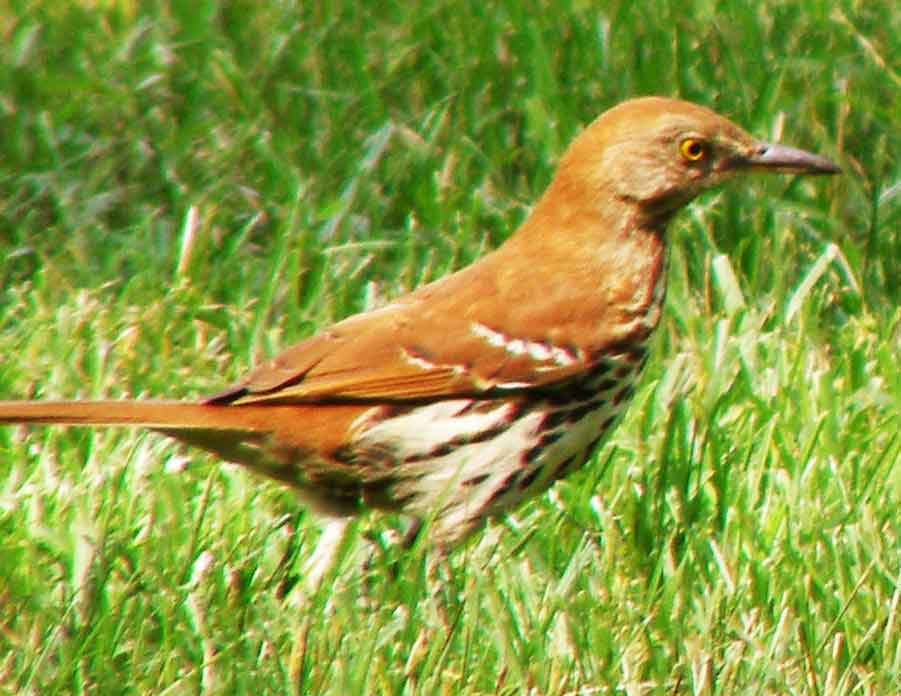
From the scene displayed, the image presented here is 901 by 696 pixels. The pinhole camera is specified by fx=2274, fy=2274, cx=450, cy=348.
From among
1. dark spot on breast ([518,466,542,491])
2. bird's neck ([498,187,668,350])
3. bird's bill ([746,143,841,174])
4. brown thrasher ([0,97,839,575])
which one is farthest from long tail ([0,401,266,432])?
bird's bill ([746,143,841,174])

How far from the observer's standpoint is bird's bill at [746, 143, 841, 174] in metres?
5.00

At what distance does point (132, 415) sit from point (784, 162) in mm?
1567

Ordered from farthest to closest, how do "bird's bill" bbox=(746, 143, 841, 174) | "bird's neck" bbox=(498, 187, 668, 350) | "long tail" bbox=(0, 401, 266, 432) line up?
"bird's bill" bbox=(746, 143, 841, 174) < "bird's neck" bbox=(498, 187, 668, 350) < "long tail" bbox=(0, 401, 266, 432)

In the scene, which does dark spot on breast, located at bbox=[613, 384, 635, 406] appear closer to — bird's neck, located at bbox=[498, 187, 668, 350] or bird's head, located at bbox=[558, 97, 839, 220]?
bird's neck, located at bbox=[498, 187, 668, 350]

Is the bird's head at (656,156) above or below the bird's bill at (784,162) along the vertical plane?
above

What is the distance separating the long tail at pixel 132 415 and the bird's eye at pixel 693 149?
110 cm

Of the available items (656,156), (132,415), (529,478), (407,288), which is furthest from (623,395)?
(407,288)

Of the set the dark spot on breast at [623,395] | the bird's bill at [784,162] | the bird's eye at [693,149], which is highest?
the bird's eye at [693,149]

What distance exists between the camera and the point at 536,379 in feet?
14.9

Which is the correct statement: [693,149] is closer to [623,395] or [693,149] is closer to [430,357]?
[623,395]

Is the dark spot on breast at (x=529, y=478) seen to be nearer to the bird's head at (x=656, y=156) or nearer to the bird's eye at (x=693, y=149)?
the bird's head at (x=656, y=156)

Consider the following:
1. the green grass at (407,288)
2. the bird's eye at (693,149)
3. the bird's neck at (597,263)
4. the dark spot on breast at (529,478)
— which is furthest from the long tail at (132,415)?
the bird's eye at (693,149)

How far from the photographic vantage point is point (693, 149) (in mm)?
4895

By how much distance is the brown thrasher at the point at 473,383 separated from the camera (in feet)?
14.8
